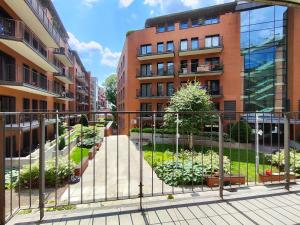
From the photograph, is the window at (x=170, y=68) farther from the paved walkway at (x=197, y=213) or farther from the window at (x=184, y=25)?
the paved walkway at (x=197, y=213)

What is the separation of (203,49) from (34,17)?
56.7 feet

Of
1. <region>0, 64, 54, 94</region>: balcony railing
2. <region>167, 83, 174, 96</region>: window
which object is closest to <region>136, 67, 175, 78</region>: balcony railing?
<region>167, 83, 174, 96</region>: window

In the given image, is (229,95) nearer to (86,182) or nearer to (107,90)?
(86,182)

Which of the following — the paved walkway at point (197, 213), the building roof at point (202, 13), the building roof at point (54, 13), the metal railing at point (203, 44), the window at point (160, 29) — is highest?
the building roof at point (202, 13)

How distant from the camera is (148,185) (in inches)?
344

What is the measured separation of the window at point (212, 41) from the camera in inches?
1033

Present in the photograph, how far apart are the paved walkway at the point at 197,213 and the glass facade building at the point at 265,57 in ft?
73.3

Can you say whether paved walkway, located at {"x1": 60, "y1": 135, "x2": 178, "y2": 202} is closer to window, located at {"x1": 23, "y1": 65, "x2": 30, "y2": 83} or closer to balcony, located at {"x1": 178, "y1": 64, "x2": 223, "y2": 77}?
window, located at {"x1": 23, "y1": 65, "x2": 30, "y2": 83}

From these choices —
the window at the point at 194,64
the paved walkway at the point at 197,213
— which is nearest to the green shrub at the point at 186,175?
the paved walkway at the point at 197,213

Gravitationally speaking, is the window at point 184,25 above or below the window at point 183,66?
above

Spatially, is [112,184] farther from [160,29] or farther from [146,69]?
[160,29]

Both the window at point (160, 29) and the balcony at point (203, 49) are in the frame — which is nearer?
the balcony at point (203, 49)

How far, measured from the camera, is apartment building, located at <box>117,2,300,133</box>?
2330 cm

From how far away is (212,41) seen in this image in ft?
86.8
